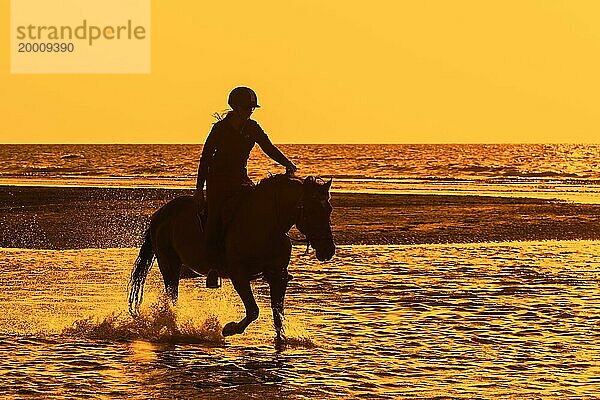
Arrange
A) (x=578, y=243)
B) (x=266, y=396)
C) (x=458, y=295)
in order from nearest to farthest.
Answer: (x=266, y=396) → (x=458, y=295) → (x=578, y=243)

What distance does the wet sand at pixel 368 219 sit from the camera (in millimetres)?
27734

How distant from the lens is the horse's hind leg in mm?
13953

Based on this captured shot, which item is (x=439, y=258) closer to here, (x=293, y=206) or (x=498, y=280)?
(x=498, y=280)

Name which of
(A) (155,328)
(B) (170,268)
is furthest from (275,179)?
(A) (155,328)

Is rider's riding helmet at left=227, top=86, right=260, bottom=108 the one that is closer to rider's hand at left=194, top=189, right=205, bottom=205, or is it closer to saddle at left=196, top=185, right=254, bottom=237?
saddle at left=196, top=185, right=254, bottom=237

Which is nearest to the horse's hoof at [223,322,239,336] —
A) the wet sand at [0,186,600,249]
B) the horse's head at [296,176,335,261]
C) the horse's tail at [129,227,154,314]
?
the horse's head at [296,176,335,261]

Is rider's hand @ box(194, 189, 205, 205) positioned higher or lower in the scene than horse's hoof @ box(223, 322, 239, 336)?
higher

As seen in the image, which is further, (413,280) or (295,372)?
(413,280)

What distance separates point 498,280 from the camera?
18750 mm

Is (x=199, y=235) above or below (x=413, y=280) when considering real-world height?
above

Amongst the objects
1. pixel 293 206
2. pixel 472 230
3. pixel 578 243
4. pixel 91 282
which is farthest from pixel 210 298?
pixel 472 230

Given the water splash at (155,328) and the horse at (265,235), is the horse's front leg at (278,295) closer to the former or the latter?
the horse at (265,235)

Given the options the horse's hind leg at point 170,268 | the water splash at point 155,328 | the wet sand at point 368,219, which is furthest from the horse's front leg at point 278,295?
the wet sand at point 368,219

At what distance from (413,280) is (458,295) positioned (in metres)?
→ 1.88
